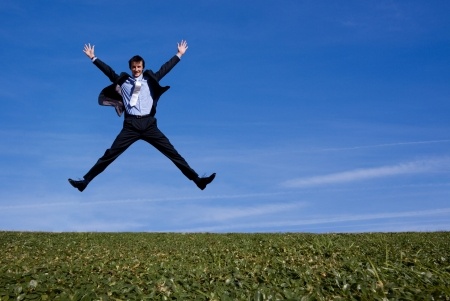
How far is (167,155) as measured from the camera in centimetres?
1173

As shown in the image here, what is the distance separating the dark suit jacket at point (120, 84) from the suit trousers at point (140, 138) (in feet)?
1.57

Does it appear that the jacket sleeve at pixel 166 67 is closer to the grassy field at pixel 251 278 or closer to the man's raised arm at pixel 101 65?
the man's raised arm at pixel 101 65

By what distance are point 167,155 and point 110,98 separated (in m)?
2.14

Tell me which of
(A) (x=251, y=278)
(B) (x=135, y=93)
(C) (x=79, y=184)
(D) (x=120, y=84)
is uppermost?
(D) (x=120, y=84)

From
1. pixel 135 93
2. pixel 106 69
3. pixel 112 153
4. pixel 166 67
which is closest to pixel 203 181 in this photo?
pixel 112 153

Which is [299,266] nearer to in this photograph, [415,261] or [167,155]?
[415,261]

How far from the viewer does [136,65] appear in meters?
12.1

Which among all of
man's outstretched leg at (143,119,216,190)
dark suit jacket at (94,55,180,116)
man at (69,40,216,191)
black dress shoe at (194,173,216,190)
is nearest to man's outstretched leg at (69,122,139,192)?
man at (69,40,216,191)

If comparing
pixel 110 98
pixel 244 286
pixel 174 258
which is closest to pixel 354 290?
pixel 244 286

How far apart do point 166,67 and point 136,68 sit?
732mm

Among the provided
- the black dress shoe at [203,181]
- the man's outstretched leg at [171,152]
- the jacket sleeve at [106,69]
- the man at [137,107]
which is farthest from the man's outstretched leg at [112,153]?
the black dress shoe at [203,181]

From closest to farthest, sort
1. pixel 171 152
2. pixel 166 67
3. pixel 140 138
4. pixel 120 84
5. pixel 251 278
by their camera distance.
→ 1. pixel 251 278
2. pixel 140 138
3. pixel 171 152
4. pixel 166 67
5. pixel 120 84

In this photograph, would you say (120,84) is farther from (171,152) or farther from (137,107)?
(171,152)

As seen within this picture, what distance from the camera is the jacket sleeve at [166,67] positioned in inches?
471
